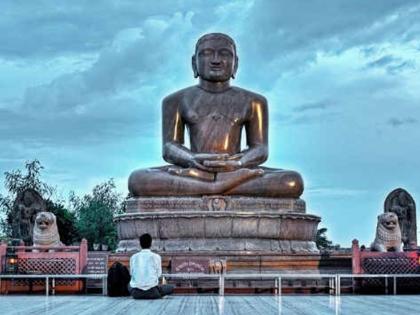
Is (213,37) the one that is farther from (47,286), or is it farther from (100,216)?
(100,216)

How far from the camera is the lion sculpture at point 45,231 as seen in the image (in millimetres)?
21062

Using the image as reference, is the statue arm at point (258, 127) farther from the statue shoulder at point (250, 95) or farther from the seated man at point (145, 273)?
the seated man at point (145, 273)

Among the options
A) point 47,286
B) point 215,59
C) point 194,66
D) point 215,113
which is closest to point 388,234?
point 215,113

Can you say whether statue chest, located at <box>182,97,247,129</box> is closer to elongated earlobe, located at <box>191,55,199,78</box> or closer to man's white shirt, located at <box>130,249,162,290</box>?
elongated earlobe, located at <box>191,55,199,78</box>

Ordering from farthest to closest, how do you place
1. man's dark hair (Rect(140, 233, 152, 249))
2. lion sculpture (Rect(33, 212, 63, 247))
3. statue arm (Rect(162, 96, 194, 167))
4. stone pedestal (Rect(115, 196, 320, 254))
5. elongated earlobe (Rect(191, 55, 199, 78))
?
elongated earlobe (Rect(191, 55, 199, 78)), statue arm (Rect(162, 96, 194, 167)), lion sculpture (Rect(33, 212, 63, 247)), stone pedestal (Rect(115, 196, 320, 254)), man's dark hair (Rect(140, 233, 152, 249))

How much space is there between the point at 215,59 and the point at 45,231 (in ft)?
18.3

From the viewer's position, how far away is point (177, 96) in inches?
924

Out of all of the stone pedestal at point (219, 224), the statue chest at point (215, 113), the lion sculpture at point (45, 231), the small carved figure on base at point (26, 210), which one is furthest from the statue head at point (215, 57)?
the small carved figure on base at point (26, 210)

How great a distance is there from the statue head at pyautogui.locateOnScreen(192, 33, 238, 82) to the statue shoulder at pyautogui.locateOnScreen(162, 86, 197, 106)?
1.43ft

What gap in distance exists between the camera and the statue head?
23.1 m

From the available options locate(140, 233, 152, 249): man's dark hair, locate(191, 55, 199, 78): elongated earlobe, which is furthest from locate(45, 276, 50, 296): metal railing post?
locate(191, 55, 199, 78): elongated earlobe

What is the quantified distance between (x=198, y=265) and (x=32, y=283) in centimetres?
298

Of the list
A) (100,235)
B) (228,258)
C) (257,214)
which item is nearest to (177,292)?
(228,258)

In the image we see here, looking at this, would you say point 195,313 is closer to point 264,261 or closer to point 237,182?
point 264,261
